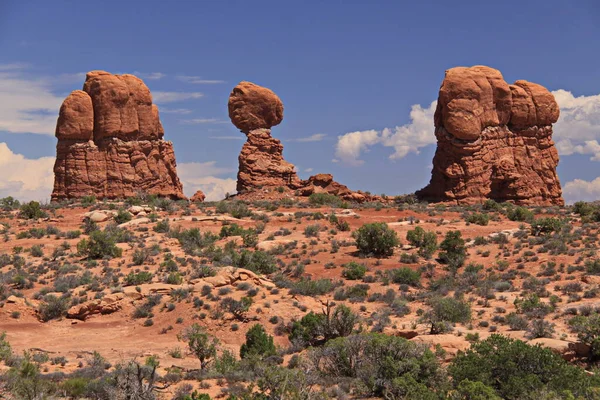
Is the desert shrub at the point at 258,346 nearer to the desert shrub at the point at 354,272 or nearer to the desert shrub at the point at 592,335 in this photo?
the desert shrub at the point at 592,335

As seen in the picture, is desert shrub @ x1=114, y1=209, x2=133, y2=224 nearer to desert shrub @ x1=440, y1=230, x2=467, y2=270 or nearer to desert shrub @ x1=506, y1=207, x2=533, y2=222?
desert shrub @ x1=440, y1=230, x2=467, y2=270

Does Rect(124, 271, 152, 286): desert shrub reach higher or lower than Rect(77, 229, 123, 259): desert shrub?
lower

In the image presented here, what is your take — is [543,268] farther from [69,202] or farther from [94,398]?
[69,202]

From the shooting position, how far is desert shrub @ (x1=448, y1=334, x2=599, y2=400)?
10062 mm

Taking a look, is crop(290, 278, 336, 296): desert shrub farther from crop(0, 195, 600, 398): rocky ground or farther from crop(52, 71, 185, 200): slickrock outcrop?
crop(52, 71, 185, 200): slickrock outcrop

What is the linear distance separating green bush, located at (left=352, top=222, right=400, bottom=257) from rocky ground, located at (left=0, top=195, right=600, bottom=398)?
0.41 meters

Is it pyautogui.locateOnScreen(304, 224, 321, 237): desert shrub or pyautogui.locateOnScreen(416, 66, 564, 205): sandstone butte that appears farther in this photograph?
pyautogui.locateOnScreen(416, 66, 564, 205): sandstone butte

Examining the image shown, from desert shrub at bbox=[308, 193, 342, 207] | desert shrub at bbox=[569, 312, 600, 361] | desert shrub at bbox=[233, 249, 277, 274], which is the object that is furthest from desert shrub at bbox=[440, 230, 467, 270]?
desert shrub at bbox=[308, 193, 342, 207]

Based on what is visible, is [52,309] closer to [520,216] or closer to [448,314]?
[448,314]

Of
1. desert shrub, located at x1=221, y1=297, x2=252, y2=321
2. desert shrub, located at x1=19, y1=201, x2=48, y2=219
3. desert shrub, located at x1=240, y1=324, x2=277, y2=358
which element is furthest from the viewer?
desert shrub, located at x1=19, y1=201, x2=48, y2=219

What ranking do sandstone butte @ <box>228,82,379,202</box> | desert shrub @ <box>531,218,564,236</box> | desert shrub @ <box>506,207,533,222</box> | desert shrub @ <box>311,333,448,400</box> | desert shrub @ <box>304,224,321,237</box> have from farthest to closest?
sandstone butte @ <box>228,82,379,202</box>, desert shrub @ <box>506,207,533,222</box>, desert shrub @ <box>304,224,321,237</box>, desert shrub @ <box>531,218,564,236</box>, desert shrub @ <box>311,333,448,400</box>

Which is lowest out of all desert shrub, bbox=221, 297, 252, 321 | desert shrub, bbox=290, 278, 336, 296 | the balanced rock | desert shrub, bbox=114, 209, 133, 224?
desert shrub, bbox=221, 297, 252, 321

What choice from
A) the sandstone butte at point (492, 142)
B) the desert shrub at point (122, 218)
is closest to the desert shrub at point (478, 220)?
the sandstone butte at point (492, 142)

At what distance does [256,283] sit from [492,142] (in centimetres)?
2735
